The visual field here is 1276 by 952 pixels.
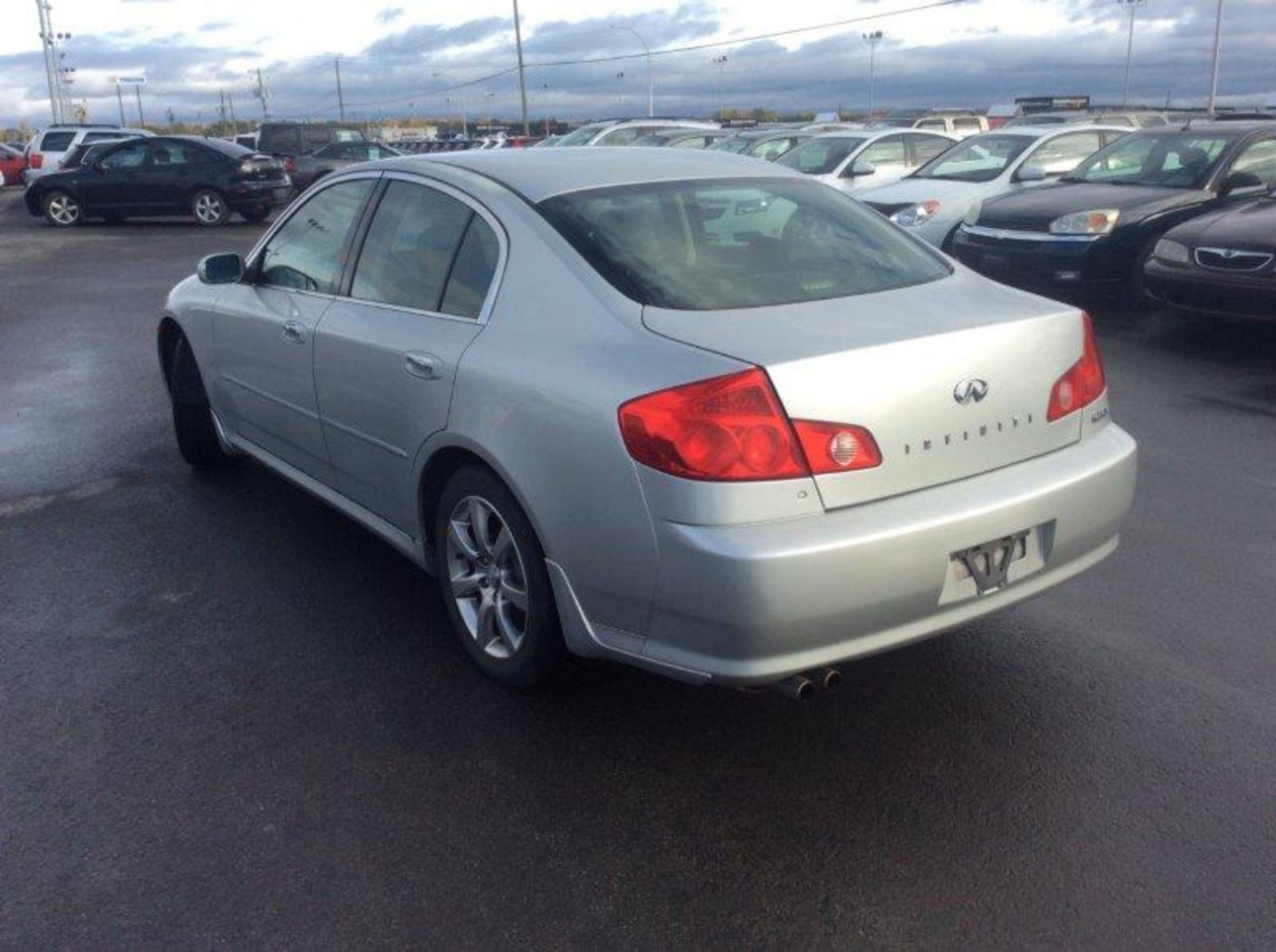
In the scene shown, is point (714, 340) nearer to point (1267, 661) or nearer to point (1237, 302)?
point (1267, 661)

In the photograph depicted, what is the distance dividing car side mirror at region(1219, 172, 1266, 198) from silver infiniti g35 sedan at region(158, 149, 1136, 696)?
7.23 m

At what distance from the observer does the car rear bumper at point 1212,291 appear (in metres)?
8.05

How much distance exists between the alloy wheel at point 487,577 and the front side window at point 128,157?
21.5 metres

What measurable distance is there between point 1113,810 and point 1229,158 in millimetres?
8961

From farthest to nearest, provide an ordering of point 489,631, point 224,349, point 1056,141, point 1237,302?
point 1056,141 < point 1237,302 < point 224,349 < point 489,631

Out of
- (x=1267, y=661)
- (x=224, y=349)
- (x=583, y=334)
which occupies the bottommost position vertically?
(x=1267, y=661)

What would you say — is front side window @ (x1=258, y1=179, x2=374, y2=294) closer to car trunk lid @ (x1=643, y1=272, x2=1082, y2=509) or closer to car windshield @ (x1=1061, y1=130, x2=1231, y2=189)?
car trunk lid @ (x1=643, y1=272, x2=1082, y2=509)

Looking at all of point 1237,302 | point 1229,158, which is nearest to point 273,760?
point 1237,302

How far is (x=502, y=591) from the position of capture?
3695mm

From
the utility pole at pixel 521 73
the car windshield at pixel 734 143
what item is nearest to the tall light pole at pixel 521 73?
the utility pole at pixel 521 73

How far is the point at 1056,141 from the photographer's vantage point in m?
13.2

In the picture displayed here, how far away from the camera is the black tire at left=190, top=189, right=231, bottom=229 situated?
2266 centimetres

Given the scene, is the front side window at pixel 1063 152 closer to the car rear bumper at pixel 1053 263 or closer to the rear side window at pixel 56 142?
the car rear bumper at pixel 1053 263

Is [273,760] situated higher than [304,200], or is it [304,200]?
[304,200]
